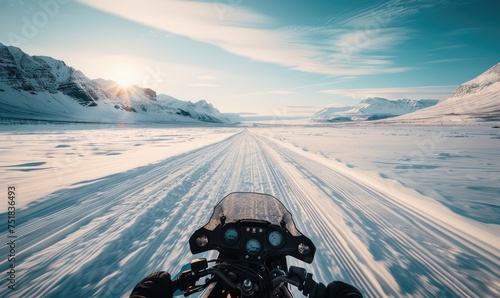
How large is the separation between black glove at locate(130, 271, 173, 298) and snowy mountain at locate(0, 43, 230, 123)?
139688 millimetres

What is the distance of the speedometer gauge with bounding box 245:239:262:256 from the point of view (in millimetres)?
2133

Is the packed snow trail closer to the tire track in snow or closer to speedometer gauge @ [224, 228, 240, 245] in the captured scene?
the tire track in snow

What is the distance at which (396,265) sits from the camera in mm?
3430

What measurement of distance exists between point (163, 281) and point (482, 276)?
13.8 ft

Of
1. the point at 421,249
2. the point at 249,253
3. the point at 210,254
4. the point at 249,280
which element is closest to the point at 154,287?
the point at 249,280

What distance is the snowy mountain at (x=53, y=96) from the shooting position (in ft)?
401

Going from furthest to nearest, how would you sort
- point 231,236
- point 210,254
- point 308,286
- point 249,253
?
1. point 210,254
2. point 231,236
3. point 249,253
4. point 308,286

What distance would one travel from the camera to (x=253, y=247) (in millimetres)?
2166

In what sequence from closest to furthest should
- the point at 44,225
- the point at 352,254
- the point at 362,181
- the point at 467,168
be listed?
1. the point at 352,254
2. the point at 44,225
3. the point at 362,181
4. the point at 467,168

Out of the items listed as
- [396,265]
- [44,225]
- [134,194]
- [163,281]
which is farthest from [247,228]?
[134,194]

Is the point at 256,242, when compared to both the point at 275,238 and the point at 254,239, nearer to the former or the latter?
the point at 254,239

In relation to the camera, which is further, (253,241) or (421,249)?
(421,249)

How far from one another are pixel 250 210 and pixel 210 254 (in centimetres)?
145

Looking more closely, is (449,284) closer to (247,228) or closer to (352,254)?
(352,254)
